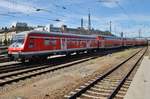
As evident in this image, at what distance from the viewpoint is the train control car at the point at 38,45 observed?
76.6 ft

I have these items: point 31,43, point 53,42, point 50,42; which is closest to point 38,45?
point 31,43

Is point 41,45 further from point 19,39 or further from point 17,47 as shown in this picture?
point 17,47

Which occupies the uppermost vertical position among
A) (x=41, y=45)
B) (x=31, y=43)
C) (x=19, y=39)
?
(x=19, y=39)

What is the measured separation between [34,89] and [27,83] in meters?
1.82

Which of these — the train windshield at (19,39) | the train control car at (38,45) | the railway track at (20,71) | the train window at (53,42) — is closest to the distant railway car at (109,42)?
the train control car at (38,45)

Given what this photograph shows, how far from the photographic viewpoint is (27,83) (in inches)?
566

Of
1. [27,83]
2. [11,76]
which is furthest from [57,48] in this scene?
[27,83]

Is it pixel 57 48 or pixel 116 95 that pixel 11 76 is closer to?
pixel 116 95

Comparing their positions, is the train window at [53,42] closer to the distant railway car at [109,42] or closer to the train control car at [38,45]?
the train control car at [38,45]

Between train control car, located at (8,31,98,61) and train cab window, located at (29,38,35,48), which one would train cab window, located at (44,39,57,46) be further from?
train cab window, located at (29,38,35,48)

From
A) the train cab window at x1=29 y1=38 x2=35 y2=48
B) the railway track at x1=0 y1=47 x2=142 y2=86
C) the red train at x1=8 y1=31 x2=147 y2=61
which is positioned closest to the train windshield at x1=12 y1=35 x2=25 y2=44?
the red train at x1=8 y1=31 x2=147 y2=61

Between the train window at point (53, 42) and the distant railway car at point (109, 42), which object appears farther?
the distant railway car at point (109, 42)

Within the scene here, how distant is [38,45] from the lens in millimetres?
24891

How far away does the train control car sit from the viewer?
2336 cm
